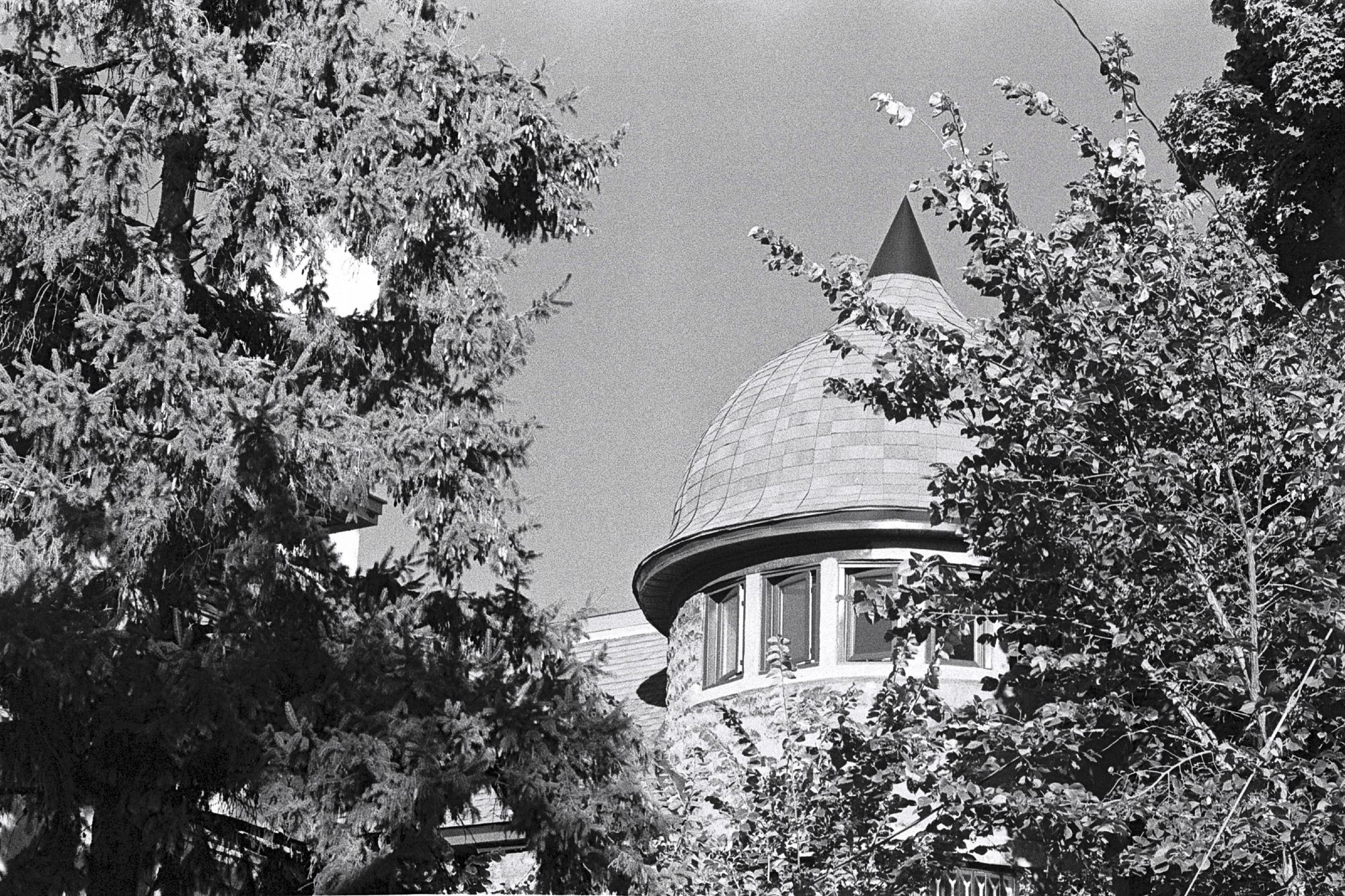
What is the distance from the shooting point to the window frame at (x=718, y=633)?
60.3ft

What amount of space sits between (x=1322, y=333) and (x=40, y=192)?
8.35m

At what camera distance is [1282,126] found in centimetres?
1216

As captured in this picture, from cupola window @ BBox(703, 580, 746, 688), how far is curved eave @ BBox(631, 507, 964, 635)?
23 centimetres

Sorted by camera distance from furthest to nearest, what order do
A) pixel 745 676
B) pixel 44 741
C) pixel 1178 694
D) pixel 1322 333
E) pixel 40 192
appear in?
pixel 745 676
pixel 40 192
pixel 44 741
pixel 1322 333
pixel 1178 694

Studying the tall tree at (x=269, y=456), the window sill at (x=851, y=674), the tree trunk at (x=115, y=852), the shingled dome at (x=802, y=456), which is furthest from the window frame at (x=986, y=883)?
the tree trunk at (x=115, y=852)

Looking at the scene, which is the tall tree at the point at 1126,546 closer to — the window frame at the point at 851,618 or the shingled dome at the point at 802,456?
the window frame at the point at 851,618

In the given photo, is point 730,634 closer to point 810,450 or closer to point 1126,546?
point 810,450

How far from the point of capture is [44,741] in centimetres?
1107

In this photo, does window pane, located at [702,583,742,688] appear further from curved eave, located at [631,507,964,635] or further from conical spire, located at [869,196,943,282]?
conical spire, located at [869,196,943,282]

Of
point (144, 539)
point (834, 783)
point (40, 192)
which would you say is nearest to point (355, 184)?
point (40, 192)

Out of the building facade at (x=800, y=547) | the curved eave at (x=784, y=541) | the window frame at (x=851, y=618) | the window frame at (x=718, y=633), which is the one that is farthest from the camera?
the window frame at (x=718, y=633)

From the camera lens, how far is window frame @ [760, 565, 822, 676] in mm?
17812

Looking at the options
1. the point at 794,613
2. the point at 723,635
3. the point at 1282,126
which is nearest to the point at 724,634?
the point at 723,635

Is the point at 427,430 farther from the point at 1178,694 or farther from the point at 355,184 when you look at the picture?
the point at 1178,694
